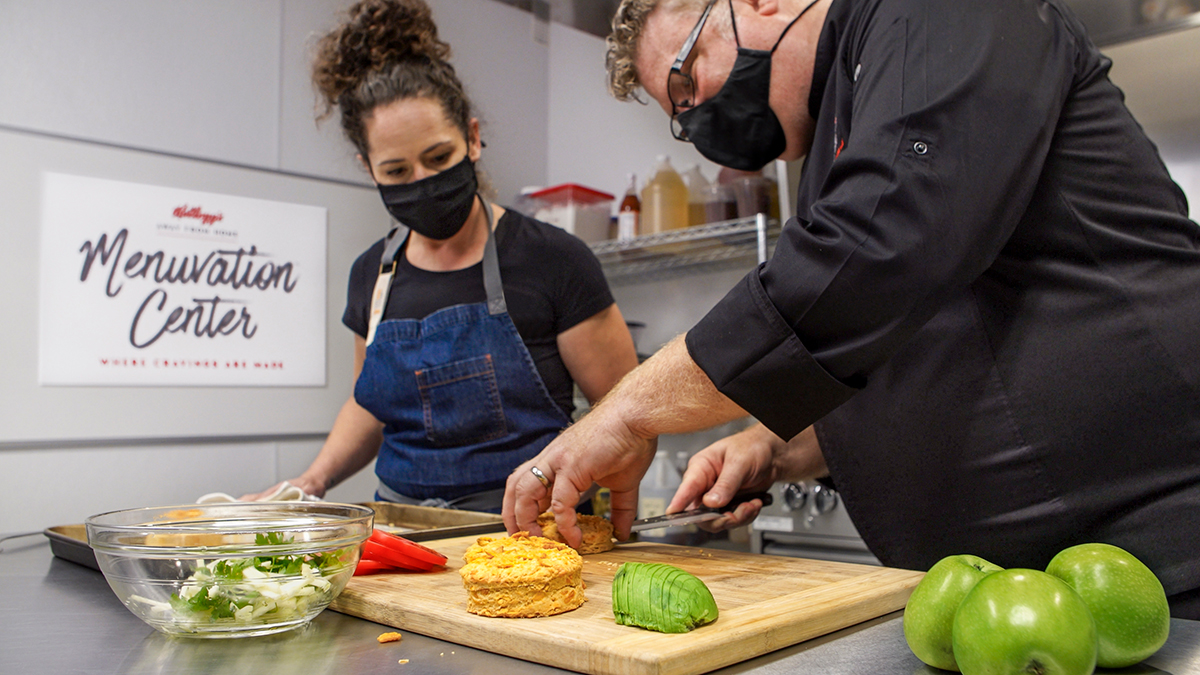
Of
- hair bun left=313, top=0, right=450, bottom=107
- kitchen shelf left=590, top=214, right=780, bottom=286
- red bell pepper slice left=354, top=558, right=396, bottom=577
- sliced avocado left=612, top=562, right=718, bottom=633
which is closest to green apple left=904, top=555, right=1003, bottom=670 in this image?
sliced avocado left=612, top=562, right=718, bottom=633

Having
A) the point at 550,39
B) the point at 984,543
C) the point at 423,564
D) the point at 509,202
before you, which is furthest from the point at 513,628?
the point at 550,39

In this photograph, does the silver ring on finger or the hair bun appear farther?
the hair bun

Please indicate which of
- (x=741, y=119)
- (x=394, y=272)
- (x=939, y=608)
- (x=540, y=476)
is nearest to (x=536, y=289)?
(x=394, y=272)

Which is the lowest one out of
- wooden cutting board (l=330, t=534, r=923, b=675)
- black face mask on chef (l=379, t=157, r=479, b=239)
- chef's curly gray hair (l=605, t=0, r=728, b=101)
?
wooden cutting board (l=330, t=534, r=923, b=675)

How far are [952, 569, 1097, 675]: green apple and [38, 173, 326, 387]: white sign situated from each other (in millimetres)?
2258

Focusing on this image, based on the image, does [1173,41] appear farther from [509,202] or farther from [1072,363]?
[509,202]

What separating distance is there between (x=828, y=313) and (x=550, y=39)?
300cm

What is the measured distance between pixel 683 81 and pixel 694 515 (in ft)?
2.05

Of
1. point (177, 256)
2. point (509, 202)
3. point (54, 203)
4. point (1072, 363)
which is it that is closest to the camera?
point (1072, 363)

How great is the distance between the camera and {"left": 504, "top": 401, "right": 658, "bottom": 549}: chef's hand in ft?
3.04

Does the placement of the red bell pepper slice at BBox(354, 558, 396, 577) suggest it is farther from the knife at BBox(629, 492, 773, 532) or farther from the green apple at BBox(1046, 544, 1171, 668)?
the green apple at BBox(1046, 544, 1171, 668)

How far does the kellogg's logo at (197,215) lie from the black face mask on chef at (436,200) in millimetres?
1007

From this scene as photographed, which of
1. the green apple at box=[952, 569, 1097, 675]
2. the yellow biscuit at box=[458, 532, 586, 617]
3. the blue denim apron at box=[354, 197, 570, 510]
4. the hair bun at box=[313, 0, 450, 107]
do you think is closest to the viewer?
the green apple at box=[952, 569, 1097, 675]

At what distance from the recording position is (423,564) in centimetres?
95
